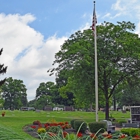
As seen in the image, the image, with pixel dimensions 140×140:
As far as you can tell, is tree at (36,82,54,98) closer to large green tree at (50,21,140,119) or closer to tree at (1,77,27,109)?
tree at (1,77,27,109)

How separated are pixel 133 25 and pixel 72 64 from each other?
24.4 feet

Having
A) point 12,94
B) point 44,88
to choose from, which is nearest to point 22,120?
point 12,94

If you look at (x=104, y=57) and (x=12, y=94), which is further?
(x=12, y=94)

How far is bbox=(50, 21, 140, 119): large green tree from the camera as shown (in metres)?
27.6

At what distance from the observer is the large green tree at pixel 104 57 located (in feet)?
90.7

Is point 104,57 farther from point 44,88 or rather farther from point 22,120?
point 44,88

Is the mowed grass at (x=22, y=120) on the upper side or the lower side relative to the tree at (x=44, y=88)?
lower

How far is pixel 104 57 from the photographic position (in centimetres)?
2827

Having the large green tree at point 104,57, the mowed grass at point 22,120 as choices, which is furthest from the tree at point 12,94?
the large green tree at point 104,57

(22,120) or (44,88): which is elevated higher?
(44,88)

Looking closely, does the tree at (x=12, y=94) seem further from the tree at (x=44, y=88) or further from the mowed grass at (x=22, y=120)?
the mowed grass at (x=22, y=120)

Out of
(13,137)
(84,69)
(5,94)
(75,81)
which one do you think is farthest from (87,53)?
(5,94)

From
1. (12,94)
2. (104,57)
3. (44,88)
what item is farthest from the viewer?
(44,88)

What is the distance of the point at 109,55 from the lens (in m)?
28.6
